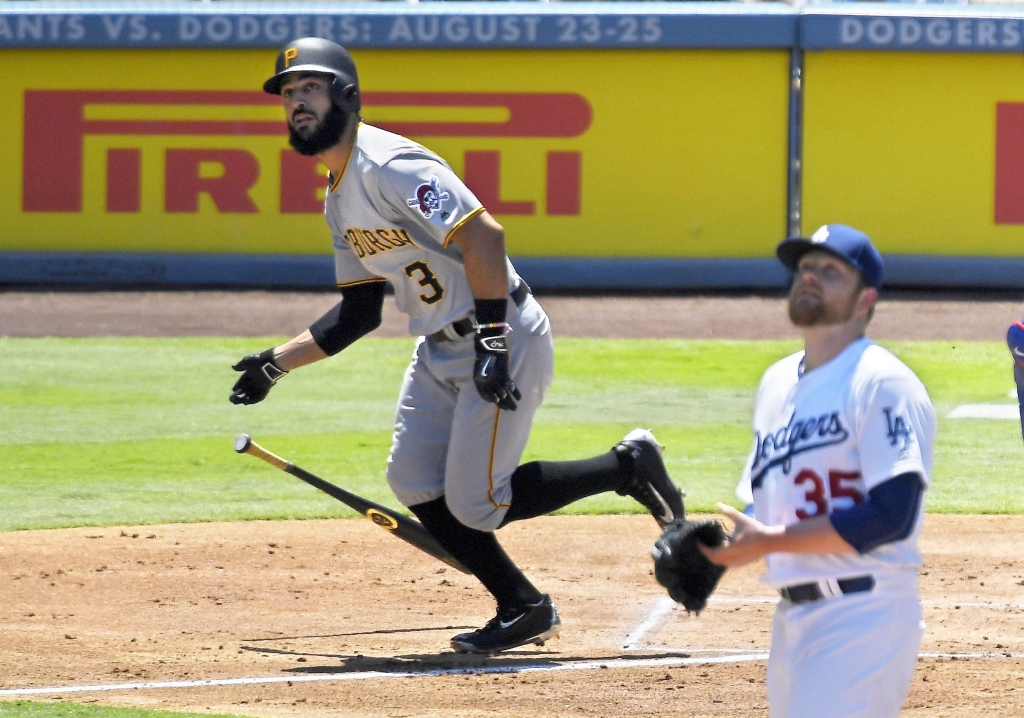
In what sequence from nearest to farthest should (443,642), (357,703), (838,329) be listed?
1. (838,329)
2. (357,703)
3. (443,642)

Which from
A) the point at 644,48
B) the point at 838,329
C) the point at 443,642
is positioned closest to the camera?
the point at 838,329

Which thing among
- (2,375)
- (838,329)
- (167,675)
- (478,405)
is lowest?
(2,375)

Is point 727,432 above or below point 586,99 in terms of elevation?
below

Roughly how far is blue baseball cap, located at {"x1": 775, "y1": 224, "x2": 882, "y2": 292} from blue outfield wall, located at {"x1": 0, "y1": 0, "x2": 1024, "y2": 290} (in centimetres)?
1435

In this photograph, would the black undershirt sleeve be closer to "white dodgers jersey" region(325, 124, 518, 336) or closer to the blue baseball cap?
the blue baseball cap

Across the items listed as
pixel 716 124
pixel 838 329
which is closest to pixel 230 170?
pixel 716 124

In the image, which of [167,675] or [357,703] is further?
[167,675]

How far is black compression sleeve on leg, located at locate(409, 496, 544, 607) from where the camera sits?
489 centimetres

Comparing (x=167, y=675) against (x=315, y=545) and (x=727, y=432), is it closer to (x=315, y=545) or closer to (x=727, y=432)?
(x=315, y=545)

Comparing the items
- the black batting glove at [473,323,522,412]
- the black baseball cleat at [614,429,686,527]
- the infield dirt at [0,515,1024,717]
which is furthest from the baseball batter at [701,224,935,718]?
the black baseball cleat at [614,429,686,527]

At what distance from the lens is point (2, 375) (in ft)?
39.5

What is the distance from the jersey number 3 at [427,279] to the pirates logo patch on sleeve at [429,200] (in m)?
0.21

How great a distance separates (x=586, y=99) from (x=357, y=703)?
13525 millimetres

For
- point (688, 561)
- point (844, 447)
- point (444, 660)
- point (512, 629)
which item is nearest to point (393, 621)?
point (444, 660)
